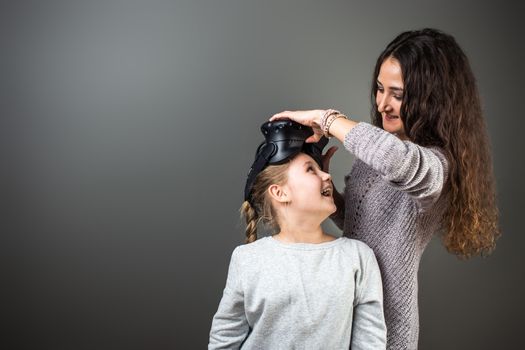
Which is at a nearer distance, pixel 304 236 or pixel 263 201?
pixel 304 236

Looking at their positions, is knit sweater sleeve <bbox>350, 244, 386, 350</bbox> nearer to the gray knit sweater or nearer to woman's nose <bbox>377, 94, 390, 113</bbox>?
the gray knit sweater

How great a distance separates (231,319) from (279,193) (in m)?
0.39

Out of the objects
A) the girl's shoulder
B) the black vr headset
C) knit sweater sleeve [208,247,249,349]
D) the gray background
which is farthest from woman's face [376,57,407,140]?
the gray background

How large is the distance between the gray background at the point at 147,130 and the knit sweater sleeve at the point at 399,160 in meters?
1.67

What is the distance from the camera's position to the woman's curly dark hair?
5.34 feet

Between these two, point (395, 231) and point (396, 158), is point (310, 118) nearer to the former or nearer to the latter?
point (396, 158)

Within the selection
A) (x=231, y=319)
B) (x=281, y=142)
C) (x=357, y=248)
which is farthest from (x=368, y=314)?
(x=281, y=142)

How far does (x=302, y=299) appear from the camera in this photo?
5.02 feet

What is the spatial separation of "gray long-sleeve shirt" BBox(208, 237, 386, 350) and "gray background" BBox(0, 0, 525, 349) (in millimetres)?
1456

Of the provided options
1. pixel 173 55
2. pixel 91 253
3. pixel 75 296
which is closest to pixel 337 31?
pixel 173 55

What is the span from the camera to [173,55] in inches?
118

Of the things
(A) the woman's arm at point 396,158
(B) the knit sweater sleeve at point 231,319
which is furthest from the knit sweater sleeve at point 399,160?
(B) the knit sweater sleeve at point 231,319

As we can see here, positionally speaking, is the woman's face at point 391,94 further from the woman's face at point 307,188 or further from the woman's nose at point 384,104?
the woman's face at point 307,188

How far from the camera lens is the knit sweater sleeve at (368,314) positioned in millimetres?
1571
